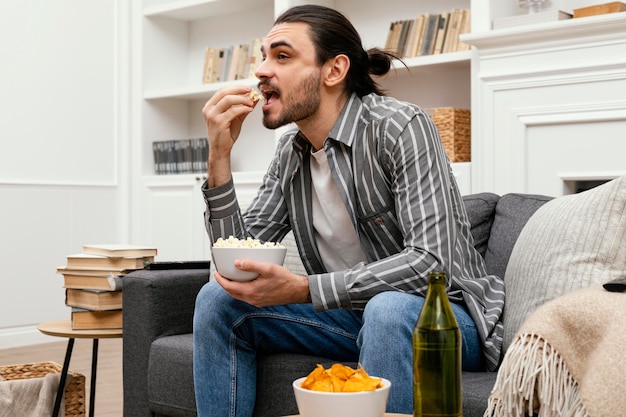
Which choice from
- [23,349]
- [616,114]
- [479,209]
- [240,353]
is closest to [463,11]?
[616,114]

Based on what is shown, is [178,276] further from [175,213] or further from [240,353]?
[175,213]

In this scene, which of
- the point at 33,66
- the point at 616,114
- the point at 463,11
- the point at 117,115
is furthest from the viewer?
the point at 117,115

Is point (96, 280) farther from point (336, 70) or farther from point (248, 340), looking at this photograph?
point (336, 70)

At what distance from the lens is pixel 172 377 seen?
203cm

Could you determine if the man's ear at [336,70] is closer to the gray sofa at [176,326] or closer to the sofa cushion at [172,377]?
the gray sofa at [176,326]

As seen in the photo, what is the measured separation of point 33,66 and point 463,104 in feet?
7.90

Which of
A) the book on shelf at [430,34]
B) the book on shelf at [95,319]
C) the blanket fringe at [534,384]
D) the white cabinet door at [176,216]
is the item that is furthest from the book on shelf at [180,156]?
the blanket fringe at [534,384]

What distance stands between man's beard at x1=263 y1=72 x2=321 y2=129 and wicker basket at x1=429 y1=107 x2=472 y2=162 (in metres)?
1.65

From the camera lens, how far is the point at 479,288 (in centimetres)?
170

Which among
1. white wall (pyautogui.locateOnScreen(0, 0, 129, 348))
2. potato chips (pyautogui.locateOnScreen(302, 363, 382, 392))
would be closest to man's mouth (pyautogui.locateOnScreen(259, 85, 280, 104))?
potato chips (pyautogui.locateOnScreen(302, 363, 382, 392))

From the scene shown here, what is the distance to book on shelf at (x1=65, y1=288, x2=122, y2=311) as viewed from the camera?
228cm

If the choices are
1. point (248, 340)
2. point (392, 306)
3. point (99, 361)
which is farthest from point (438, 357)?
point (99, 361)

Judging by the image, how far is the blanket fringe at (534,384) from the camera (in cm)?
A: 121

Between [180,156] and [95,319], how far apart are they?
8.74ft
